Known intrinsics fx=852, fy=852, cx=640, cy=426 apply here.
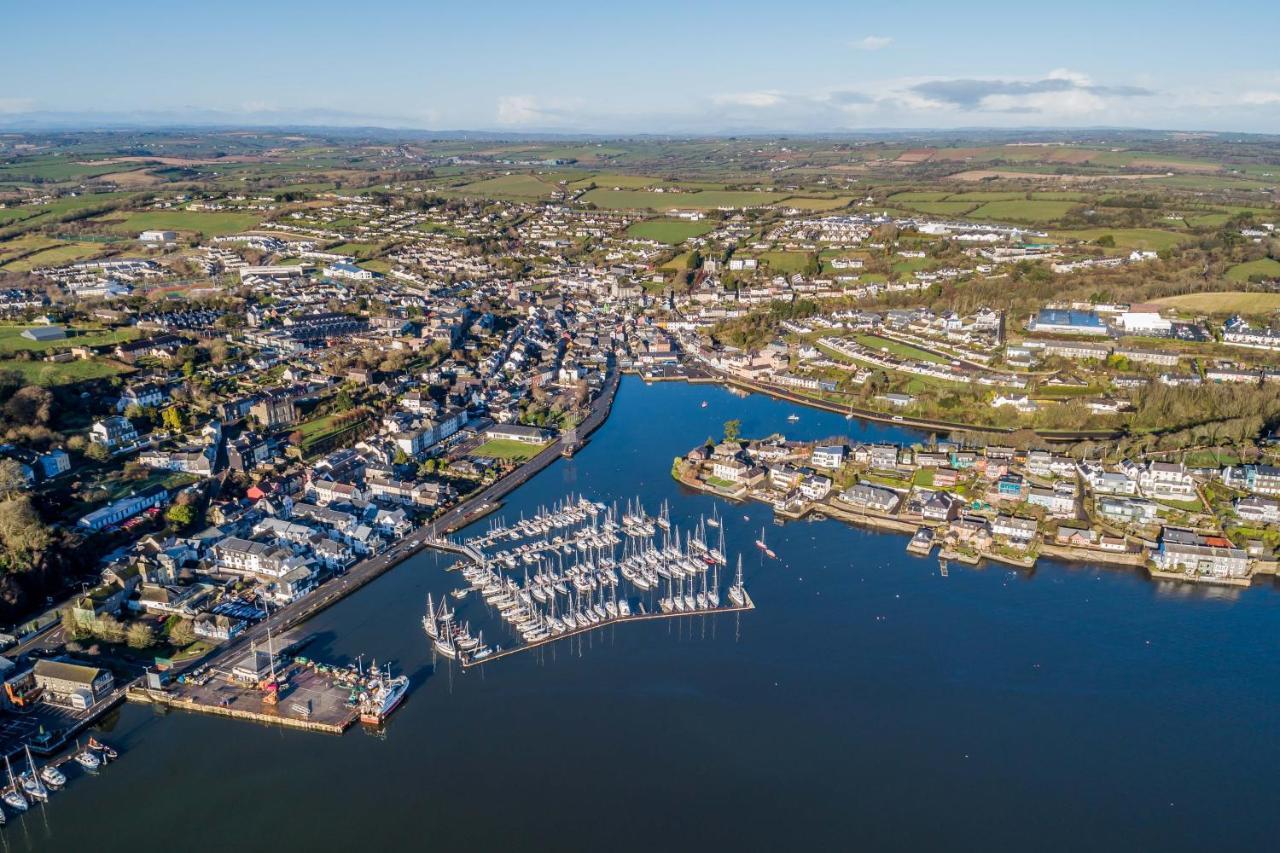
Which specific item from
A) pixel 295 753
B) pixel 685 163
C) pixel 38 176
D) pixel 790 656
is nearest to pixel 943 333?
pixel 790 656

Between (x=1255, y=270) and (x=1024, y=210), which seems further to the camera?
(x=1024, y=210)

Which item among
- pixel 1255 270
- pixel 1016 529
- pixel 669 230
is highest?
pixel 669 230

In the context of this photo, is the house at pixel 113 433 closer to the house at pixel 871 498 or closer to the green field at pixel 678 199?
the house at pixel 871 498

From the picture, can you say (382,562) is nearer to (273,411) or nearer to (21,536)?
(21,536)

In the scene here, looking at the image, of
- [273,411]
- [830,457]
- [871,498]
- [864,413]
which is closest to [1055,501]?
[871,498]

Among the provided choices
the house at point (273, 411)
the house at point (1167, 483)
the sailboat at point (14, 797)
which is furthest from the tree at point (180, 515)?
the house at point (1167, 483)

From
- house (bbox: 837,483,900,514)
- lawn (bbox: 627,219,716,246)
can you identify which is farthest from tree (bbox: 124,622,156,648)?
lawn (bbox: 627,219,716,246)

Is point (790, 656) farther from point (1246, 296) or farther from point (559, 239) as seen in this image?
point (559, 239)
